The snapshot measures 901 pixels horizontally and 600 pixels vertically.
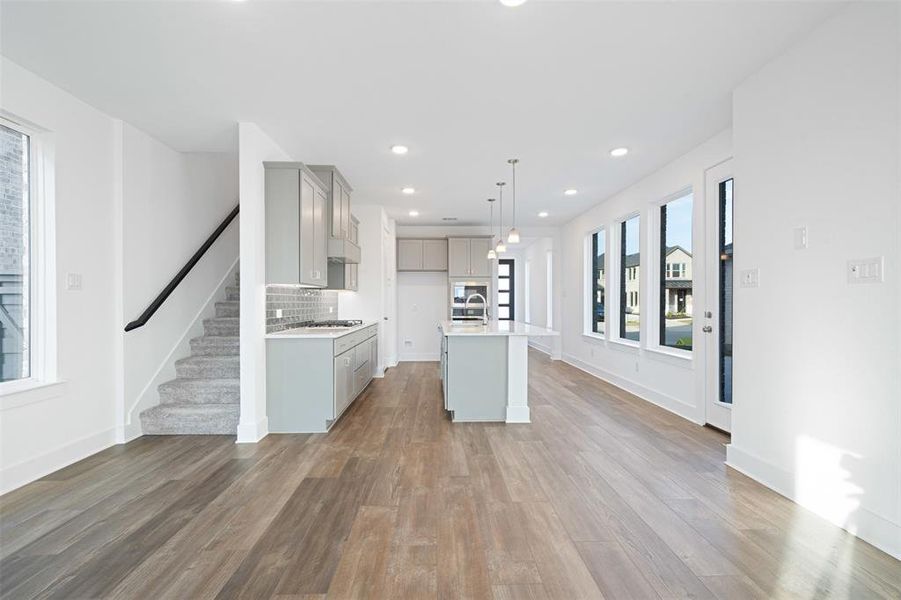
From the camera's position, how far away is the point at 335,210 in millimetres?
4773

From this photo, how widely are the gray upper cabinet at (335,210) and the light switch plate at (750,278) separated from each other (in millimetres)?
3664

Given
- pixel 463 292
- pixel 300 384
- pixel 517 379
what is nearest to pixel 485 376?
pixel 517 379

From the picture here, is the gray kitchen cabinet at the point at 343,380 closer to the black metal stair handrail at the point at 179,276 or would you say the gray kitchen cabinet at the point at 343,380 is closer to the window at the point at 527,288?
the black metal stair handrail at the point at 179,276

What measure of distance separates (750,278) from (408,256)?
5.95m

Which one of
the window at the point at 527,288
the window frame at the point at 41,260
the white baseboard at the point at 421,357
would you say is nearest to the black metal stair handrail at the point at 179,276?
the window frame at the point at 41,260

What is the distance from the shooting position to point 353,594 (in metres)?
1.67

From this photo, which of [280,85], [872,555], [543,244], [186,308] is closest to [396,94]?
[280,85]

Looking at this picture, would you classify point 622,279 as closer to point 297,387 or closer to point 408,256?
point 408,256

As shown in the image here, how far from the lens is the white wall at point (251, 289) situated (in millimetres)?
3549

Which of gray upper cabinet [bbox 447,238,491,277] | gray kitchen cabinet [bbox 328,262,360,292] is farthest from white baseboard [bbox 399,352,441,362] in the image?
gray kitchen cabinet [bbox 328,262,360,292]

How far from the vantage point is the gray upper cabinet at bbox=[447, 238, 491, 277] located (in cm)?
788

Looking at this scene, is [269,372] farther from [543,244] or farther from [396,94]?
[543,244]

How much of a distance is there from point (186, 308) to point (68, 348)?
1.40 meters

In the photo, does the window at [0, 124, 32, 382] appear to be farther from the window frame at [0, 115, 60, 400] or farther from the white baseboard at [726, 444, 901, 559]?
the white baseboard at [726, 444, 901, 559]
